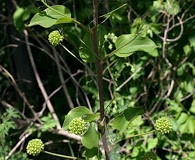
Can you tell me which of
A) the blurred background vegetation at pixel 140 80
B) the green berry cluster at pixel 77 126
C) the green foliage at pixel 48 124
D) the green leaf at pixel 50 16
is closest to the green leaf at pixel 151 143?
the blurred background vegetation at pixel 140 80

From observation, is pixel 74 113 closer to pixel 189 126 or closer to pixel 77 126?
pixel 77 126

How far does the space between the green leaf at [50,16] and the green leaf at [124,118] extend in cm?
37

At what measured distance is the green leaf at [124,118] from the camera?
5.07 feet

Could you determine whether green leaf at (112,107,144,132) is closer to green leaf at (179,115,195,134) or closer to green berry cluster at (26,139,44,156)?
green berry cluster at (26,139,44,156)

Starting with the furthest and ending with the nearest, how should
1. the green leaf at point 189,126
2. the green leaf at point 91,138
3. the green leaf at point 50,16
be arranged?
1. the green leaf at point 189,126
2. the green leaf at point 91,138
3. the green leaf at point 50,16

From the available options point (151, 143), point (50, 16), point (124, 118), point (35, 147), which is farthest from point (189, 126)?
point (50, 16)

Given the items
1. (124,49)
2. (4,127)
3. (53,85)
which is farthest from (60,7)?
(53,85)

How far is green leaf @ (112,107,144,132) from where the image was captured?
1.55 m

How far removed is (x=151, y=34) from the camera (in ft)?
8.60

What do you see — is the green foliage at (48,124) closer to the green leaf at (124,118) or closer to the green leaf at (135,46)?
the green leaf at (124,118)

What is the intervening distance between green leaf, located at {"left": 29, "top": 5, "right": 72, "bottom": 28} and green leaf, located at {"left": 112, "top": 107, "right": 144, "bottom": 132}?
0.37 m

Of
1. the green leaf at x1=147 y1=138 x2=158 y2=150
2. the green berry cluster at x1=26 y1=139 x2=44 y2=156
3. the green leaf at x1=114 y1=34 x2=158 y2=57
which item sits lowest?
the green leaf at x1=147 y1=138 x2=158 y2=150

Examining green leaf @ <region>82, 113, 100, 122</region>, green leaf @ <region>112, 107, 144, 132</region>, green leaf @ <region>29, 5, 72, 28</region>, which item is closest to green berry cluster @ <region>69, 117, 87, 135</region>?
green leaf @ <region>82, 113, 100, 122</region>

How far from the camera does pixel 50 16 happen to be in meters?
1.42
